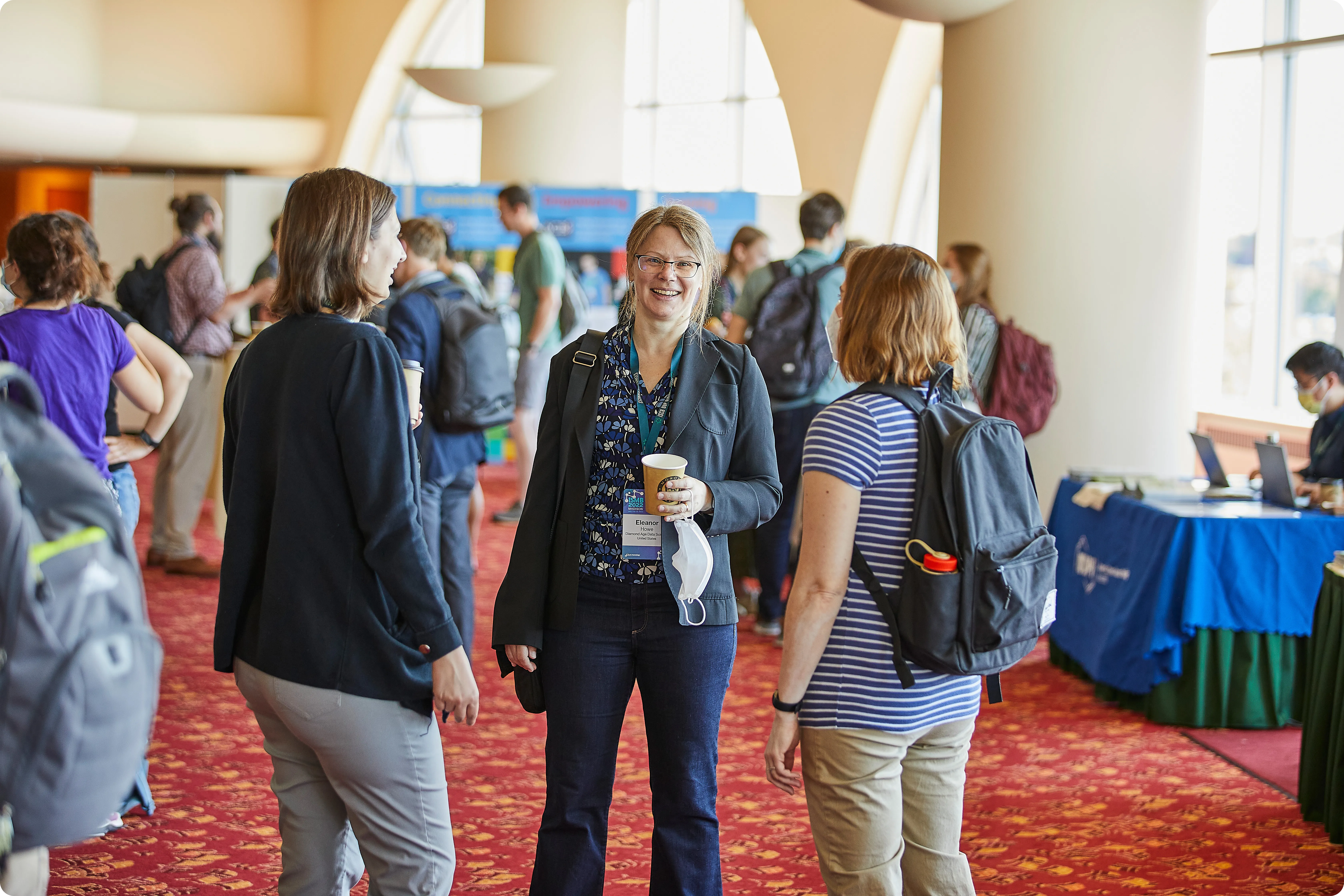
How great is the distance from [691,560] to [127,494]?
1.73 m

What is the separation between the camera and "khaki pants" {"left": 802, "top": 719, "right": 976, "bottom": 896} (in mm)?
1761

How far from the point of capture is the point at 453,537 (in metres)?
4.07

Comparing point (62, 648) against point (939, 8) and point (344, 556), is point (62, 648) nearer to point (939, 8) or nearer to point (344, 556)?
point (344, 556)

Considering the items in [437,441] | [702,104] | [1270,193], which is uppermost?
[702,104]

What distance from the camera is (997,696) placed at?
79.3 inches

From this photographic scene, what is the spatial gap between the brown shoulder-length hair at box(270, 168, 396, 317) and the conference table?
3.04m

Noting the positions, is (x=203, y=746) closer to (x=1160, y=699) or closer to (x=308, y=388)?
(x=308, y=388)

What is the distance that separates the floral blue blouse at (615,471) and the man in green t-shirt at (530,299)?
3.96 metres

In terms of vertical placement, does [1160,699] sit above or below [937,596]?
below

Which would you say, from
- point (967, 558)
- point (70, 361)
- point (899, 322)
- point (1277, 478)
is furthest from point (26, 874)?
point (1277, 478)

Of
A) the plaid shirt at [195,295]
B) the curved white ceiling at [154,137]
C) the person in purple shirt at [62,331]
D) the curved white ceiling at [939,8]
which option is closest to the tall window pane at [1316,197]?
the curved white ceiling at [939,8]

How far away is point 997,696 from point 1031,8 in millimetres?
4389

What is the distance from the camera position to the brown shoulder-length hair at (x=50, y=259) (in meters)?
2.72

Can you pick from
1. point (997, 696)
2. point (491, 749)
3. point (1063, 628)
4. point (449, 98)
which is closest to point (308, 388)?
point (997, 696)
